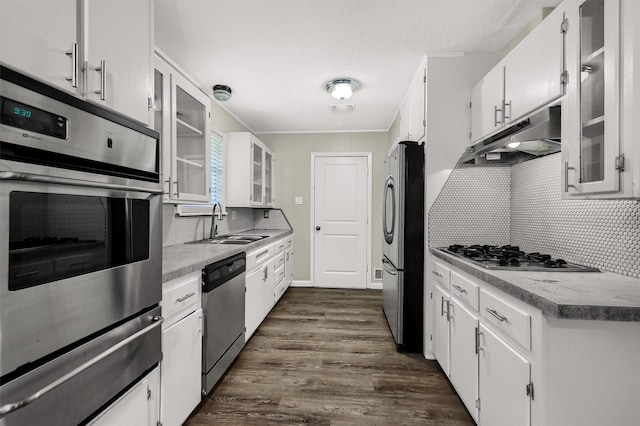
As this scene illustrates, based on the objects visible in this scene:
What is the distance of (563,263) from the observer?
174 cm

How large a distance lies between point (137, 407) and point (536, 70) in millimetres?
2543

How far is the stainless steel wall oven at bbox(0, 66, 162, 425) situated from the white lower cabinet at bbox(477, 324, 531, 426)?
1535mm

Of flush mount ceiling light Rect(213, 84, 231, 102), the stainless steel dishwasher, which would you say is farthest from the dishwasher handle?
flush mount ceiling light Rect(213, 84, 231, 102)

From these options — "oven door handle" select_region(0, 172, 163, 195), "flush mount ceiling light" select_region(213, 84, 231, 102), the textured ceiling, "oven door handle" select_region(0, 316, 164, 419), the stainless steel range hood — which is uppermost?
the textured ceiling

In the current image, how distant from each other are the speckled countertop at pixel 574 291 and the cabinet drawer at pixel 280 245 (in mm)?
2519

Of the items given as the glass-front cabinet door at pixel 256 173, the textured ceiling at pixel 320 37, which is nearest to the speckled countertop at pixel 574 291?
the textured ceiling at pixel 320 37

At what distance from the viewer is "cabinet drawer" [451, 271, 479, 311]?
5.59 feet

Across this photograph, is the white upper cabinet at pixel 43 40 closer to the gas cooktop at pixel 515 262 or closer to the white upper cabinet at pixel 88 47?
the white upper cabinet at pixel 88 47

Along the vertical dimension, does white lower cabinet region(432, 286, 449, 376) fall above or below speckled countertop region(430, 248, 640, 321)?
below

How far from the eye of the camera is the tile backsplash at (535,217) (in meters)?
1.54

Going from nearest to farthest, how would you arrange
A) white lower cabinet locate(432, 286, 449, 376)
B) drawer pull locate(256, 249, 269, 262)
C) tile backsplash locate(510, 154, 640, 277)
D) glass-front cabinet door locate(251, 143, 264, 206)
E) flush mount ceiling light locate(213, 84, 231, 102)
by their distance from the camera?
tile backsplash locate(510, 154, 640, 277)
white lower cabinet locate(432, 286, 449, 376)
drawer pull locate(256, 249, 269, 262)
flush mount ceiling light locate(213, 84, 231, 102)
glass-front cabinet door locate(251, 143, 264, 206)

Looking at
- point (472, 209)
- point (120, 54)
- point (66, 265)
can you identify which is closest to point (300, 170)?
point (472, 209)

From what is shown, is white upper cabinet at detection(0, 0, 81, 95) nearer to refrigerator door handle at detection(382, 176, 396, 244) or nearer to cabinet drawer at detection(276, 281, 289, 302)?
refrigerator door handle at detection(382, 176, 396, 244)

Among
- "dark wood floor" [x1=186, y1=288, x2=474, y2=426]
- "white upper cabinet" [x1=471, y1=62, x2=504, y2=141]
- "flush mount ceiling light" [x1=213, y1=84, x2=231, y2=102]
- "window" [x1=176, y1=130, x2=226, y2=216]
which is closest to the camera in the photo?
"dark wood floor" [x1=186, y1=288, x2=474, y2=426]
